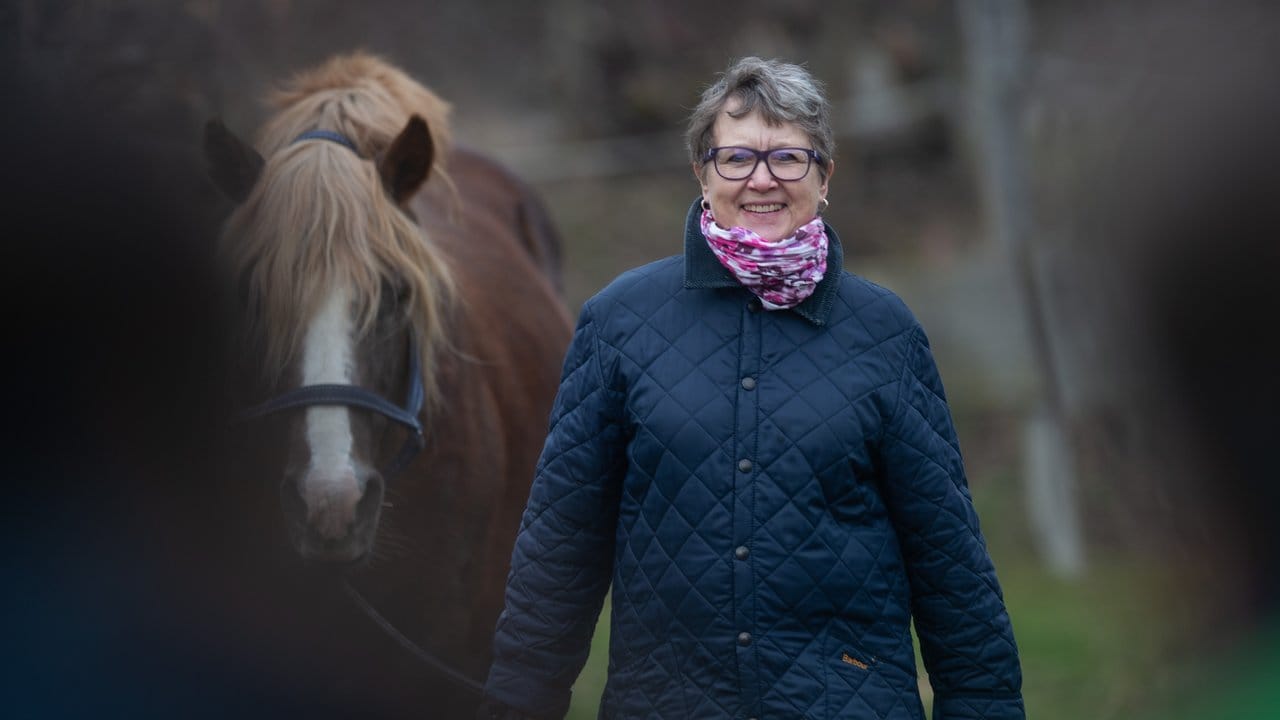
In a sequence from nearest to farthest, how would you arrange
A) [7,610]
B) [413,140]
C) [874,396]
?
[874,396]
[7,610]
[413,140]

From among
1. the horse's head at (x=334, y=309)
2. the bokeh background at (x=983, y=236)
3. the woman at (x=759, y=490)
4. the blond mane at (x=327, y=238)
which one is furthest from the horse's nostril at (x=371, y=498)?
the bokeh background at (x=983, y=236)

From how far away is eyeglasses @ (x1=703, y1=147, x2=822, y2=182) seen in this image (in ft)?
6.19

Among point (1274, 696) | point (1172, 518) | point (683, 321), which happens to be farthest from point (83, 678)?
point (1172, 518)

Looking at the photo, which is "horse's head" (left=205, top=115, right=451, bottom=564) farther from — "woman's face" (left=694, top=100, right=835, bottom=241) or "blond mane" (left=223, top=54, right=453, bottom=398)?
"woman's face" (left=694, top=100, right=835, bottom=241)

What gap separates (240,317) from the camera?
2.44 metres

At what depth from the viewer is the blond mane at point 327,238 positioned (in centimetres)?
235

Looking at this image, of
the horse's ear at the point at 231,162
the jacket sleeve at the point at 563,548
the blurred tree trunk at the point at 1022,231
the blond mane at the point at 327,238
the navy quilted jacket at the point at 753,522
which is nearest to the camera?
the navy quilted jacket at the point at 753,522

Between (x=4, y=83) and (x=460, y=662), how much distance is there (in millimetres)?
1607

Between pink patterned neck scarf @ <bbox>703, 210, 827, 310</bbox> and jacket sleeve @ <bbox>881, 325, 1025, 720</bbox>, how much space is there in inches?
8.3

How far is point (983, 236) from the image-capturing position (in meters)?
9.23

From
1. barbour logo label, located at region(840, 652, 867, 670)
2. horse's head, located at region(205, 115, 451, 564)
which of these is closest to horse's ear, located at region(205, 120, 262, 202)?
horse's head, located at region(205, 115, 451, 564)

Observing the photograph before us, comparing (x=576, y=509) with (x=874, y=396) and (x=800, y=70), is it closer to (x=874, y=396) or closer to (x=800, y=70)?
(x=874, y=396)

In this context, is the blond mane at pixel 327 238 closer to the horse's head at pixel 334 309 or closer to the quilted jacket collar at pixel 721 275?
the horse's head at pixel 334 309

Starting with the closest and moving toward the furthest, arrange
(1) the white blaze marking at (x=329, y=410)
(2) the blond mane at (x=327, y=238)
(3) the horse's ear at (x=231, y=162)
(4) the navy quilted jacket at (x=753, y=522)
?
(4) the navy quilted jacket at (x=753, y=522) < (1) the white blaze marking at (x=329, y=410) < (2) the blond mane at (x=327, y=238) < (3) the horse's ear at (x=231, y=162)
